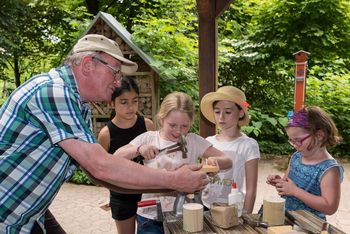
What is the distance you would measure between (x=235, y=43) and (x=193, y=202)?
770 cm

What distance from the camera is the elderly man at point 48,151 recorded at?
4.53 ft

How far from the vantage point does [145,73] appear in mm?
5348

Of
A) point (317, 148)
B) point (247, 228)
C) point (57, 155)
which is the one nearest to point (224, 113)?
point (317, 148)

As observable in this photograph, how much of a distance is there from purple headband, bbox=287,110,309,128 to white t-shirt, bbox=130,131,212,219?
511 mm

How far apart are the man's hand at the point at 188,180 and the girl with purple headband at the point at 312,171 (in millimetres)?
548

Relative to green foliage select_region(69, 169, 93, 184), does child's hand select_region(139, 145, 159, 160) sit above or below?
above

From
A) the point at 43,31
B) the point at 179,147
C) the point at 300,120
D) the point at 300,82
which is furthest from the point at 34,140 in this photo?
the point at 43,31

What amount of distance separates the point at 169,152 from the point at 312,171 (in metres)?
0.81

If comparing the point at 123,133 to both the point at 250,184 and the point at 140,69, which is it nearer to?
the point at 250,184

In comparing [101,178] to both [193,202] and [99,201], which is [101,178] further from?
[99,201]

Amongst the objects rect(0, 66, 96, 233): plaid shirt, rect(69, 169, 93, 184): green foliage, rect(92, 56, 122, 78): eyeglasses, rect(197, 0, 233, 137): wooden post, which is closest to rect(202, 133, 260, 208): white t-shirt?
rect(92, 56, 122, 78): eyeglasses

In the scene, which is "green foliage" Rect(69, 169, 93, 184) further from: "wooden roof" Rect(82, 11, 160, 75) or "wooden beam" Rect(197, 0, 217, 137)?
"wooden beam" Rect(197, 0, 217, 137)

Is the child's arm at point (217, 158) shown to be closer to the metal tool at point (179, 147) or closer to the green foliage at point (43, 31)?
the metal tool at point (179, 147)

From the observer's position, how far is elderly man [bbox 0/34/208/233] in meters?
1.38
